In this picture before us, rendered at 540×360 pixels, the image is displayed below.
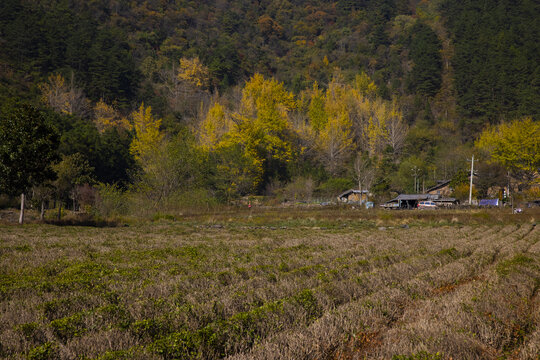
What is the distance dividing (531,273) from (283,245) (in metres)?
7.36

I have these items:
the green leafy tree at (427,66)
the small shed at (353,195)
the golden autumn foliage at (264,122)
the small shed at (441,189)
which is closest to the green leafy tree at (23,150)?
the golden autumn foliage at (264,122)

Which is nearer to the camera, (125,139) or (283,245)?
(283,245)

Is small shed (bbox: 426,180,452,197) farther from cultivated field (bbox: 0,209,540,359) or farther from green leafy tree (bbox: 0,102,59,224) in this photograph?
cultivated field (bbox: 0,209,540,359)

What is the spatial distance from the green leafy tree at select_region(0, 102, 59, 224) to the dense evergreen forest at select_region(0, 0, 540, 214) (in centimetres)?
125

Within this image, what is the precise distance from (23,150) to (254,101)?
41.5m

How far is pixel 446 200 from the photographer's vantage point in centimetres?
5434

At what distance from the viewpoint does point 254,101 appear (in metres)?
60.1

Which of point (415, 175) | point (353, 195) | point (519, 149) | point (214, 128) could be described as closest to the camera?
point (519, 149)

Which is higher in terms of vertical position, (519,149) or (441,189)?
(519,149)

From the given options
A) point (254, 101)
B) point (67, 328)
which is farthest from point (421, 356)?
point (254, 101)

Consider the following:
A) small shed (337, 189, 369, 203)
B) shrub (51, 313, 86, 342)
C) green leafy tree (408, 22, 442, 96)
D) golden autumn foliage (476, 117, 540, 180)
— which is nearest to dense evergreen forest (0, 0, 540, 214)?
green leafy tree (408, 22, 442, 96)

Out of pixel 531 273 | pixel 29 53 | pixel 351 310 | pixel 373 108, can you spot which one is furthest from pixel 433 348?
pixel 29 53

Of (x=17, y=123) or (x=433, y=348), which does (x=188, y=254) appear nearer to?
(x=433, y=348)

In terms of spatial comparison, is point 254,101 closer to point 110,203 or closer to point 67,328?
point 110,203
